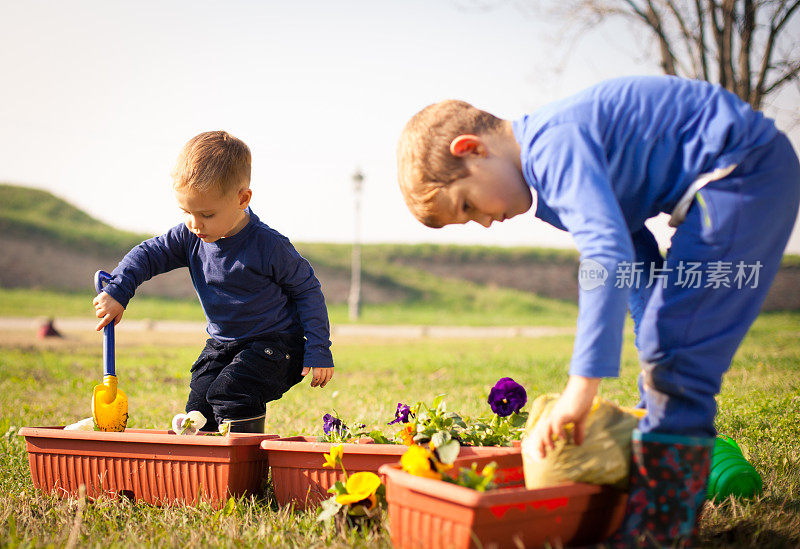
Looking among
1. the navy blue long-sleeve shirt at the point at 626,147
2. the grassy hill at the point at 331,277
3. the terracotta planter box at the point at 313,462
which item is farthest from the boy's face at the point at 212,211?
the grassy hill at the point at 331,277

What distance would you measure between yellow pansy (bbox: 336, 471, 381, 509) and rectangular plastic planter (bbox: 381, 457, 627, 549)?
0.20 m

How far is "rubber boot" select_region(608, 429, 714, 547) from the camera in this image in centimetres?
165

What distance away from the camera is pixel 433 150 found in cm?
183

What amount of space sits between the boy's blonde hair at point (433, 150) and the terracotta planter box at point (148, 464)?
102 cm

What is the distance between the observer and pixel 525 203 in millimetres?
1881

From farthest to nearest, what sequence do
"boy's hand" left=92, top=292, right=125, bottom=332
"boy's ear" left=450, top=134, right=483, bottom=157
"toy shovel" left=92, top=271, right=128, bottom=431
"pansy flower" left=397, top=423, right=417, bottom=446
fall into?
"boy's hand" left=92, top=292, right=125, bottom=332 < "toy shovel" left=92, top=271, right=128, bottom=431 < "pansy flower" left=397, top=423, right=417, bottom=446 < "boy's ear" left=450, top=134, right=483, bottom=157

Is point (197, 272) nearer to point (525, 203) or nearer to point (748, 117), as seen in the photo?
point (525, 203)

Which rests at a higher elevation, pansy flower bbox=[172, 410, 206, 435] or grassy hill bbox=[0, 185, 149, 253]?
grassy hill bbox=[0, 185, 149, 253]

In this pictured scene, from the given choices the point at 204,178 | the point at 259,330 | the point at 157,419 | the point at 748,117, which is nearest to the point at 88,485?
the point at 259,330

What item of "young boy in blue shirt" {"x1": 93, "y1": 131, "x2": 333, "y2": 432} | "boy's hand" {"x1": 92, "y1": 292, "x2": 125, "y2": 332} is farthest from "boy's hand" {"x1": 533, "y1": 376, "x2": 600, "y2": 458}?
"boy's hand" {"x1": 92, "y1": 292, "x2": 125, "y2": 332}

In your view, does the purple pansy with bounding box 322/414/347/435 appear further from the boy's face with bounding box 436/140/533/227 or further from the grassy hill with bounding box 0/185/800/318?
the grassy hill with bounding box 0/185/800/318

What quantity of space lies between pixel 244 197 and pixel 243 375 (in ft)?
2.42

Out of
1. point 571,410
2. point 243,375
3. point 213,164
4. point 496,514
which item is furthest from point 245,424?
point 571,410

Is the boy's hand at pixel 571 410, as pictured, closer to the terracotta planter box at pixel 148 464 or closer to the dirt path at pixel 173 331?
the terracotta planter box at pixel 148 464
